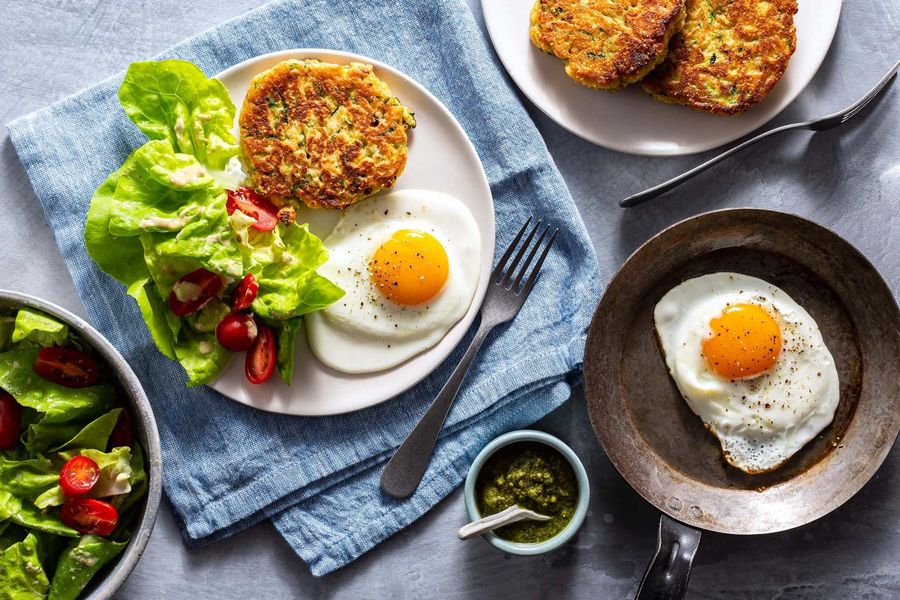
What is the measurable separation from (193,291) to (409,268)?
0.78 m

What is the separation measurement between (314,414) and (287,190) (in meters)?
0.86

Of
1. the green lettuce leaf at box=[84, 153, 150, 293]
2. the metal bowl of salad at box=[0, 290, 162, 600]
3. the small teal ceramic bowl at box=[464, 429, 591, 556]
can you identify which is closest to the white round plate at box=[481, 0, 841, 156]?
the small teal ceramic bowl at box=[464, 429, 591, 556]

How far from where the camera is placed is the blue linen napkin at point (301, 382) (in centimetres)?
304

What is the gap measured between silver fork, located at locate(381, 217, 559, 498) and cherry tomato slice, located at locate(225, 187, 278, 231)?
869 millimetres

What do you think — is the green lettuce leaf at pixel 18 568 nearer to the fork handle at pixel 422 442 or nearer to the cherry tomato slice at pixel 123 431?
the cherry tomato slice at pixel 123 431

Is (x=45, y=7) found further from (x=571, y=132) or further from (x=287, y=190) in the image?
(x=571, y=132)

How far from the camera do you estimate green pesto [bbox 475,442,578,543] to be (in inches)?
118

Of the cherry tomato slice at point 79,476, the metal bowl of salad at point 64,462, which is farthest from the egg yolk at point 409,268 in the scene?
the cherry tomato slice at point 79,476

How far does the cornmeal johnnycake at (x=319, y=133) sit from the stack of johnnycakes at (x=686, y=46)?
0.71 meters

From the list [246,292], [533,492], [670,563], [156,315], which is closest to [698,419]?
[670,563]

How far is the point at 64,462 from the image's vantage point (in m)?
2.74

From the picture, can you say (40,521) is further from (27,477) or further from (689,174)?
(689,174)

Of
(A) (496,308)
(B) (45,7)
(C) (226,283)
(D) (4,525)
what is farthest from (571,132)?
(D) (4,525)

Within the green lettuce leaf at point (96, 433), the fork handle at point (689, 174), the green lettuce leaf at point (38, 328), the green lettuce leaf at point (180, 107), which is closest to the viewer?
the green lettuce leaf at point (38, 328)
